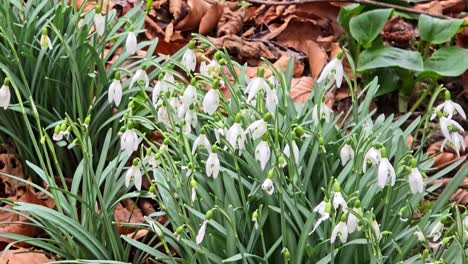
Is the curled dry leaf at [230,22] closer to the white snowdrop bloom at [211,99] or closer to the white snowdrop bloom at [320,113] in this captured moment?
the white snowdrop bloom at [320,113]

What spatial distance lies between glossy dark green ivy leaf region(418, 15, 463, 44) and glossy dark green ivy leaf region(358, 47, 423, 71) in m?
0.16

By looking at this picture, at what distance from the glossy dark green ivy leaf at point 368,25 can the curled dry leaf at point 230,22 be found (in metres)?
0.75

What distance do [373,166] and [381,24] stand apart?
1441 millimetres

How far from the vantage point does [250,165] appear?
241cm

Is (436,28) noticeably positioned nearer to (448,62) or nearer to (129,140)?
(448,62)

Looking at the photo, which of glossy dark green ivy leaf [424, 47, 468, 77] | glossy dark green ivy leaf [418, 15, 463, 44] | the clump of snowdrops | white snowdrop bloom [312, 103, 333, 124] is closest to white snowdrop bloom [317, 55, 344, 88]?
the clump of snowdrops

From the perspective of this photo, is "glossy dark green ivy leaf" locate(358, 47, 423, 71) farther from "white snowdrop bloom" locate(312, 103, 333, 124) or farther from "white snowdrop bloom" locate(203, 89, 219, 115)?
"white snowdrop bloom" locate(203, 89, 219, 115)

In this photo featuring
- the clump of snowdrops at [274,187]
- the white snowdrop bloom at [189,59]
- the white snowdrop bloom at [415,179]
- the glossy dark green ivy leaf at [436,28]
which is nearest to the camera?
the white snowdrop bloom at [415,179]

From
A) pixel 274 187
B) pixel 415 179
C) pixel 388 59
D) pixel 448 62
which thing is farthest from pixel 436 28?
pixel 415 179

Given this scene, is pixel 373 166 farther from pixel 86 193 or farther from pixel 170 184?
pixel 86 193

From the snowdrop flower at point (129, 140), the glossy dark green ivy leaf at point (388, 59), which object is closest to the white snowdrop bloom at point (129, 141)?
the snowdrop flower at point (129, 140)

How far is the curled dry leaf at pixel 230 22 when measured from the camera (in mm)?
4145

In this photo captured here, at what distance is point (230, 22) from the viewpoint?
4.21 m

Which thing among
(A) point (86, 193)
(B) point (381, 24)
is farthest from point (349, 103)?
(A) point (86, 193)
